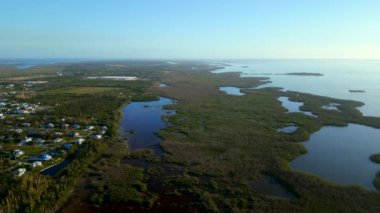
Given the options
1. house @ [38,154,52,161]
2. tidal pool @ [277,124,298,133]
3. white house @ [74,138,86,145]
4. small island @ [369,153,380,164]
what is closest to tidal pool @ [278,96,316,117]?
tidal pool @ [277,124,298,133]

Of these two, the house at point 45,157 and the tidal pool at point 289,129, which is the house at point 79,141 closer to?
the house at point 45,157

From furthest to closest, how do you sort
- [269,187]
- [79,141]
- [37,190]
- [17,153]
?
[79,141] < [17,153] < [269,187] < [37,190]

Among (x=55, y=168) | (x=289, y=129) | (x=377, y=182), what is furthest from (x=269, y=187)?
(x=289, y=129)

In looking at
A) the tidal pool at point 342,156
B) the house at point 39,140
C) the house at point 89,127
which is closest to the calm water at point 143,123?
the house at point 89,127

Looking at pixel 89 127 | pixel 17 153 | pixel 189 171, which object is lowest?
pixel 189 171

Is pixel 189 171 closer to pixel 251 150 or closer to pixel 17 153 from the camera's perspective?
pixel 251 150

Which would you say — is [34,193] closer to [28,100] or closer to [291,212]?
[291,212]

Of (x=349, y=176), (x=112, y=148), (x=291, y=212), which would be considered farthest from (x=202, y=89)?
(x=291, y=212)

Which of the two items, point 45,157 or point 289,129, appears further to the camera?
point 289,129
